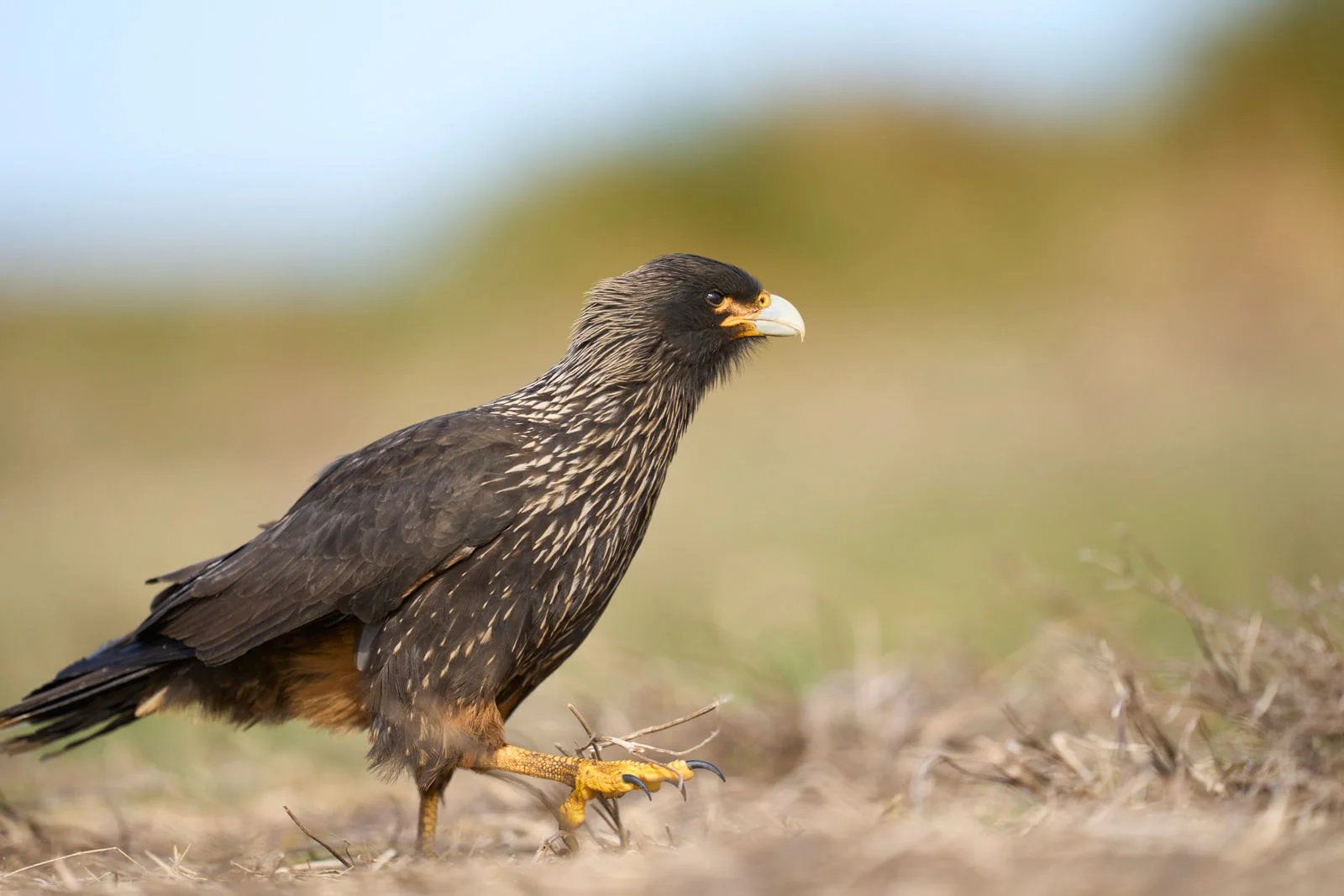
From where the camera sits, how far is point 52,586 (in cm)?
1058

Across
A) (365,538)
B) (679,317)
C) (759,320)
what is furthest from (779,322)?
(365,538)

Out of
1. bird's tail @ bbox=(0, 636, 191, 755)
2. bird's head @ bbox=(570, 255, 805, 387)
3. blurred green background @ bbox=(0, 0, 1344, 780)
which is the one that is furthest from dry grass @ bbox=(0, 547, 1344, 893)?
bird's head @ bbox=(570, 255, 805, 387)

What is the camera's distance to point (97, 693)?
414cm

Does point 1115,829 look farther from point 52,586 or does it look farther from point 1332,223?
point 1332,223

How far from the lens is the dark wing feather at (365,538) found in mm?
3688

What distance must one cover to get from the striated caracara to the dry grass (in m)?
0.36

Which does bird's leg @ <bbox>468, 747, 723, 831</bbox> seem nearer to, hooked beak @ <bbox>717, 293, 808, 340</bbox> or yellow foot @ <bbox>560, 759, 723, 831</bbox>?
yellow foot @ <bbox>560, 759, 723, 831</bbox>

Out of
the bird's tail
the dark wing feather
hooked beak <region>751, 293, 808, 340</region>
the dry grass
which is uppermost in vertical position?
hooked beak <region>751, 293, 808, 340</region>

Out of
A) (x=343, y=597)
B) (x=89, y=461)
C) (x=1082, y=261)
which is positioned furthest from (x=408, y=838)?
(x=89, y=461)

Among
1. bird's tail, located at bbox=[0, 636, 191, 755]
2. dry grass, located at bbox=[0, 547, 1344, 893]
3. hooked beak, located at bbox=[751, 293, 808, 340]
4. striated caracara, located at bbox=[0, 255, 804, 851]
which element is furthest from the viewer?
hooked beak, located at bbox=[751, 293, 808, 340]

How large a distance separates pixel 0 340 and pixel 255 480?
6914 mm

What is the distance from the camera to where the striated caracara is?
3.66 meters

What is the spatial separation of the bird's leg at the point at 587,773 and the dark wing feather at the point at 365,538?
59cm

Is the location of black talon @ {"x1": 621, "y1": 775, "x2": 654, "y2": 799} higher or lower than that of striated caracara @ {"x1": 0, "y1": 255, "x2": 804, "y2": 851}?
lower
